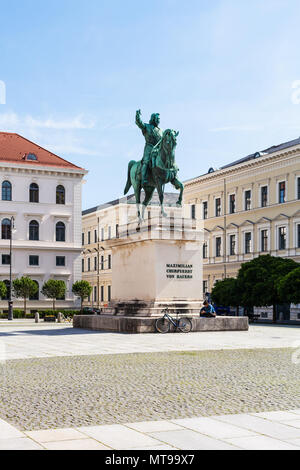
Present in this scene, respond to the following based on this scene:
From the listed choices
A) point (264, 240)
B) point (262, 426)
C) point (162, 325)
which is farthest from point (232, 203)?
point (262, 426)

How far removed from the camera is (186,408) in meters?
8.34

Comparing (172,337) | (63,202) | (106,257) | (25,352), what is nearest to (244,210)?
(63,202)

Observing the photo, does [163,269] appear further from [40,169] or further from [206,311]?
[40,169]

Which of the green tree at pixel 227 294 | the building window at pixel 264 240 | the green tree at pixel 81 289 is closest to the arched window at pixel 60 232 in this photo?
the green tree at pixel 81 289

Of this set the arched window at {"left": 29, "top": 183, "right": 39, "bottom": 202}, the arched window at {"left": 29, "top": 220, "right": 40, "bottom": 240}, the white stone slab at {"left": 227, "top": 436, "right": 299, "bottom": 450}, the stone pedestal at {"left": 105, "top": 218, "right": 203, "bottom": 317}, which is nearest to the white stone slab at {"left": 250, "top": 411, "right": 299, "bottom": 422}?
the white stone slab at {"left": 227, "top": 436, "right": 299, "bottom": 450}

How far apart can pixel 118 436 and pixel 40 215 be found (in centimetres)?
6645

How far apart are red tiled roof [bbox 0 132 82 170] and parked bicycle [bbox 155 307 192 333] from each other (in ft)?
169

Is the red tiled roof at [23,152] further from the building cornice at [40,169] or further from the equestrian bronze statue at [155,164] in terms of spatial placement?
the equestrian bronze statue at [155,164]

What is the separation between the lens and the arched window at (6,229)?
→ 6969 centimetres

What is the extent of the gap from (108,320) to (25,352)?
24.5 ft

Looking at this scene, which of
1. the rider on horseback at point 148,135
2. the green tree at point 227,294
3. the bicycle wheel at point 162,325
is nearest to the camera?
the bicycle wheel at point 162,325

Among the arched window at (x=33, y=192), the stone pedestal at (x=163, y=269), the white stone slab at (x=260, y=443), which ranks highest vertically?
the arched window at (x=33, y=192)

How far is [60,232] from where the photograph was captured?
72938mm

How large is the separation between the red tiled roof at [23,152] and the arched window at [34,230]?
6.34 m
